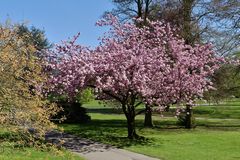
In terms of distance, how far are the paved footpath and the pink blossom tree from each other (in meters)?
2.04

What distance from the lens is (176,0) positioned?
97.1 feet

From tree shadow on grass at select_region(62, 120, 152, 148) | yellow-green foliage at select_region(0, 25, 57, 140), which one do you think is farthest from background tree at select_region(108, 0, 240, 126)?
yellow-green foliage at select_region(0, 25, 57, 140)

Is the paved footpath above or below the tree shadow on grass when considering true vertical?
below

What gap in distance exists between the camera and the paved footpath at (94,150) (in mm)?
15742

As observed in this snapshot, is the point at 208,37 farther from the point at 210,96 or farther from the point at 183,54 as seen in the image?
the point at 183,54

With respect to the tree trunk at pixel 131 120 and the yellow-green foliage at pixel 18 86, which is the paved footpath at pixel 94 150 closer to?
the tree trunk at pixel 131 120

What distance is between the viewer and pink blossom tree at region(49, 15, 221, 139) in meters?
19.8

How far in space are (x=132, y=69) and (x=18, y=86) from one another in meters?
10.9

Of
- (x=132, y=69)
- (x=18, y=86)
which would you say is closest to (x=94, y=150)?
(x=132, y=69)

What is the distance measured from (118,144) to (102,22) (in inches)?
233

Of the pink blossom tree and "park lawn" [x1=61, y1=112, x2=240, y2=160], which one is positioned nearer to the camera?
"park lawn" [x1=61, y1=112, x2=240, y2=160]

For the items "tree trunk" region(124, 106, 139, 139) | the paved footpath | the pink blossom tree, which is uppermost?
the pink blossom tree

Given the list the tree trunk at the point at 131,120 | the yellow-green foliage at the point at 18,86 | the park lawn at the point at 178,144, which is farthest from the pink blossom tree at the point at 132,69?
the yellow-green foliage at the point at 18,86

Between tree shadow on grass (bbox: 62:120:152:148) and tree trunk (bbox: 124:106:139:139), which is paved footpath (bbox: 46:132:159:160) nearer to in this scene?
tree shadow on grass (bbox: 62:120:152:148)
